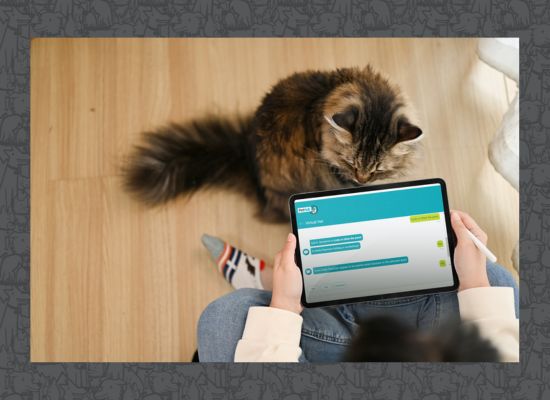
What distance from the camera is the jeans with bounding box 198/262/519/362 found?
1.07 meters

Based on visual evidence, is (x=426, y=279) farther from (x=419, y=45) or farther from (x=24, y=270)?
(x=24, y=270)

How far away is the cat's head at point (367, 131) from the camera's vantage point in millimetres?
1125

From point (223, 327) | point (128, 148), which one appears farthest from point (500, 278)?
point (128, 148)

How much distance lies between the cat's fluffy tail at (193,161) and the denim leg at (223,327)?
43cm

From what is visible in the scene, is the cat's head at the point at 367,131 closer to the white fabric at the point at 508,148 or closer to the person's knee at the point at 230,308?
the white fabric at the point at 508,148

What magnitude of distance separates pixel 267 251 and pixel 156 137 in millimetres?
502

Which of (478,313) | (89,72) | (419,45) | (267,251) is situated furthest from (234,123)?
(478,313)

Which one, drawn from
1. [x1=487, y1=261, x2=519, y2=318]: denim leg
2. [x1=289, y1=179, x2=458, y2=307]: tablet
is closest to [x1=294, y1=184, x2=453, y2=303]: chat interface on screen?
[x1=289, y1=179, x2=458, y2=307]: tablet

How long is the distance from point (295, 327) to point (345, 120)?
50cm

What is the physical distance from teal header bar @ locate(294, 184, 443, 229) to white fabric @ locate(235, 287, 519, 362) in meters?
0.21

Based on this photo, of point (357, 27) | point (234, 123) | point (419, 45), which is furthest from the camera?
point (419, 45)

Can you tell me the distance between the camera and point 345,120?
43.8 inches

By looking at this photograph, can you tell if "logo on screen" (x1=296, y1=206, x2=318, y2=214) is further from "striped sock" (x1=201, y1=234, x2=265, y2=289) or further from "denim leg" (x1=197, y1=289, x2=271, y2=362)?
"striped sock" (x1=201, y1=234, x2=265, y2=289)

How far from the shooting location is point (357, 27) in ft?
4.26
